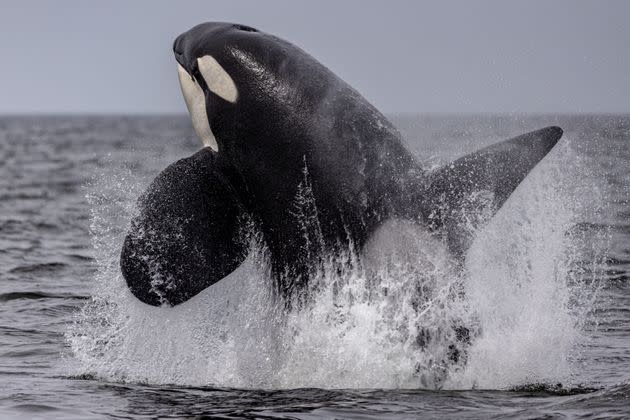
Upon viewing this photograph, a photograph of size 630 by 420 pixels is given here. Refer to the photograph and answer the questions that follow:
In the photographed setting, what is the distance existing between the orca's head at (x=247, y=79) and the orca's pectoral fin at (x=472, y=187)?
4.74 ft

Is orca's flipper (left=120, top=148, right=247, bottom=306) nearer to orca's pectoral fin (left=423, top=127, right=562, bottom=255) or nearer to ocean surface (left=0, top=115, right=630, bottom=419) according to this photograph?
ocean surface (left=0, top=115, right=630, bottom=419)

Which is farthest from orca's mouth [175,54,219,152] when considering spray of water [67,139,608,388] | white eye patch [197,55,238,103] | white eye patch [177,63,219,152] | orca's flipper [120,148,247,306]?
spray of water [67,139,608,388]

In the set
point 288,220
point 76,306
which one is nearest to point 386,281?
point 288,220

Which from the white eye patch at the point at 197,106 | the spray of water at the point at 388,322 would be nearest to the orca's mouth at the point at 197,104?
the white eye patch at the point at 197,106

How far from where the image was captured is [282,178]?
1026 centimetres

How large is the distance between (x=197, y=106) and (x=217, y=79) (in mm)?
598

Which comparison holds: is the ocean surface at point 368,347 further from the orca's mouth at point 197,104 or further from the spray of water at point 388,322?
the orca's mouth at point 197,104

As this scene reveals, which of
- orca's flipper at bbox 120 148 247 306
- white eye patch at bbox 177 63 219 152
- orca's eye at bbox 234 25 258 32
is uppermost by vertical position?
orca's eye at bbox 234 25 258 32

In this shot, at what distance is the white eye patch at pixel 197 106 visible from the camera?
11008mm

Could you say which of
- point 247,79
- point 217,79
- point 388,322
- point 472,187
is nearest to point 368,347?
point 388,322

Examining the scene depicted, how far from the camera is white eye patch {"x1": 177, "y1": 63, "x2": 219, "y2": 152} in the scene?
11.0 metres

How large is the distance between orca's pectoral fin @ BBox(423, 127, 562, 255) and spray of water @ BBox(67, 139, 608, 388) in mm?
185

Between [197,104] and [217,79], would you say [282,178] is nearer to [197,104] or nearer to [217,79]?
[217,79]

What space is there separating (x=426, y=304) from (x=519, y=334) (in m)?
1.17
